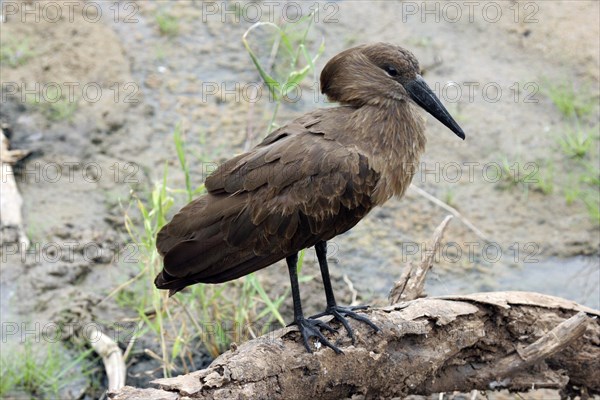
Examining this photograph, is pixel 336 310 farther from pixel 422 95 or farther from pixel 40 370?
pixel 40 370

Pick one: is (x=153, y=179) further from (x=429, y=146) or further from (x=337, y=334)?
(x=337, y=334)

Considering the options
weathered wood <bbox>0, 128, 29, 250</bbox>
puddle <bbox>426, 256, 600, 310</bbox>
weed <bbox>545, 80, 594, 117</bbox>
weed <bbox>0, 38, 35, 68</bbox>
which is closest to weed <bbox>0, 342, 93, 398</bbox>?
weathered wood <bbox>0, 128, 29, 250</bbox>

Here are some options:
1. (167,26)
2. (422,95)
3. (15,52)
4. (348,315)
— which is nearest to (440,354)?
(348,315)

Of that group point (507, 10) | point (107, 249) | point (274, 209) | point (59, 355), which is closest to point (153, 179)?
point (107, 249)

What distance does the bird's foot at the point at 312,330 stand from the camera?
3.96 metres

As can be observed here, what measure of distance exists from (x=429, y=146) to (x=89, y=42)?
2865mm

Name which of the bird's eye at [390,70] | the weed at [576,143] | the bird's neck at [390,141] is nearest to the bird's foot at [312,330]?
the bird's neck at [390,141]

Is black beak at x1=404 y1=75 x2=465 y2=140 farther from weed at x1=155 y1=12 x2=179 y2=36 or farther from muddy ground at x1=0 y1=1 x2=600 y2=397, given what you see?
weed at x1=155 y1=12 x2=179 y2=36

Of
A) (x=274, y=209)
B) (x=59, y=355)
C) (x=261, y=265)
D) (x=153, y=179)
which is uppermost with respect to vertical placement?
(x=274, y=209)

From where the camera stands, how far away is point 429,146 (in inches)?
268

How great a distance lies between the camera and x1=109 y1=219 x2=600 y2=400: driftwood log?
3783 mm

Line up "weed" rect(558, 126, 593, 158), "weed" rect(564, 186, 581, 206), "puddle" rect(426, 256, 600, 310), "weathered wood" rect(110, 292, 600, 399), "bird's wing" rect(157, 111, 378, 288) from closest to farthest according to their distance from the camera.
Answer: "weathered wood" rect(110, 292, 600, 399), "bird's wing" rect(157, 111, 378, 288), "puddle" rect(426, 256, 600, 310), "weed" rect(564, 186, 581, 206), "weed" rect(558, 126, 593, 158)

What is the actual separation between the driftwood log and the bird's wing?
1.29 ft

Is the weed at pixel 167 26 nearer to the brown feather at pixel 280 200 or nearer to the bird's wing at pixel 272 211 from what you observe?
the brown feather at pixel 280 200
